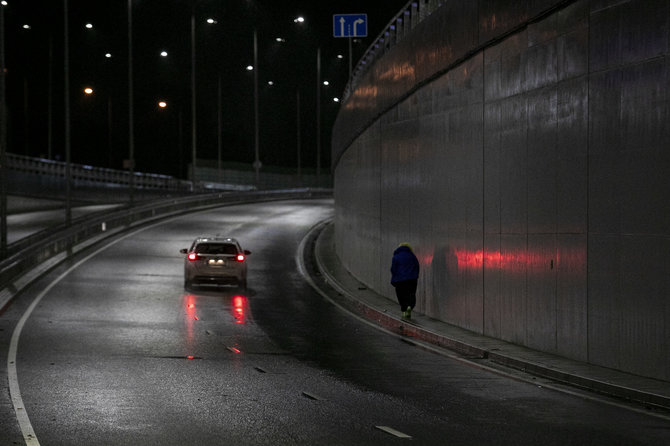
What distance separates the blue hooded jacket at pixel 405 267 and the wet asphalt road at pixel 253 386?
1.38 meters

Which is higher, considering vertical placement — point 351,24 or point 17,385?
point 351,24

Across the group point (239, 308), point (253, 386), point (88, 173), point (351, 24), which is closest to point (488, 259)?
point (253, 386)

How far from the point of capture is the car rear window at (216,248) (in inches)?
1102

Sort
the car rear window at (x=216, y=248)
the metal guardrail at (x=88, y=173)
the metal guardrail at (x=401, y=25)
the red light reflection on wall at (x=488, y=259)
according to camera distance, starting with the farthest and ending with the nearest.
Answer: the metal guardrail at (x=88, y=173) → the car rear window at (x=216, y=248) → the metal guardrail at (x=401, y=25) → the red light reflection on wall at (x=488, y=259)

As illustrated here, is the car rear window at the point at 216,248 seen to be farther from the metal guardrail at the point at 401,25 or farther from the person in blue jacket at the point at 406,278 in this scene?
the person in blue jacket at the point at 406,278

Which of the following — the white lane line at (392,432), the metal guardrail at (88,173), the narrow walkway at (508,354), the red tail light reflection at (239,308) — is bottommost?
the red tail light reflection at (239,308)

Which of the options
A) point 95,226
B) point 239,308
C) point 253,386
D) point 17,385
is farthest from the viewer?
point 95,226

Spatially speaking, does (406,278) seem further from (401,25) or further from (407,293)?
(401,25)

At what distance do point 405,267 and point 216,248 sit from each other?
9208 millimetres

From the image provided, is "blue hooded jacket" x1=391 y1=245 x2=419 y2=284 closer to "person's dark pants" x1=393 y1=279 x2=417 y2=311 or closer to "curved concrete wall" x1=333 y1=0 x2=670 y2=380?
"person's dark pants" x1=393 y1=279 x2=417 y2=311

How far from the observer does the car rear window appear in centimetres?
2800

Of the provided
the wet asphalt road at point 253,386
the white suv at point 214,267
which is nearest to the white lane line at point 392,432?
the wet asphalt road at point 253,386

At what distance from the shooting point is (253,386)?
501 inches

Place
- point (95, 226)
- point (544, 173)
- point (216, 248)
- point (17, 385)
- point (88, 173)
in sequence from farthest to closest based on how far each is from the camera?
1. point (88, 173)
2. point (95, 226)
3. point (216, 248)
4. point (544, 173)
5. point (17, 385)
